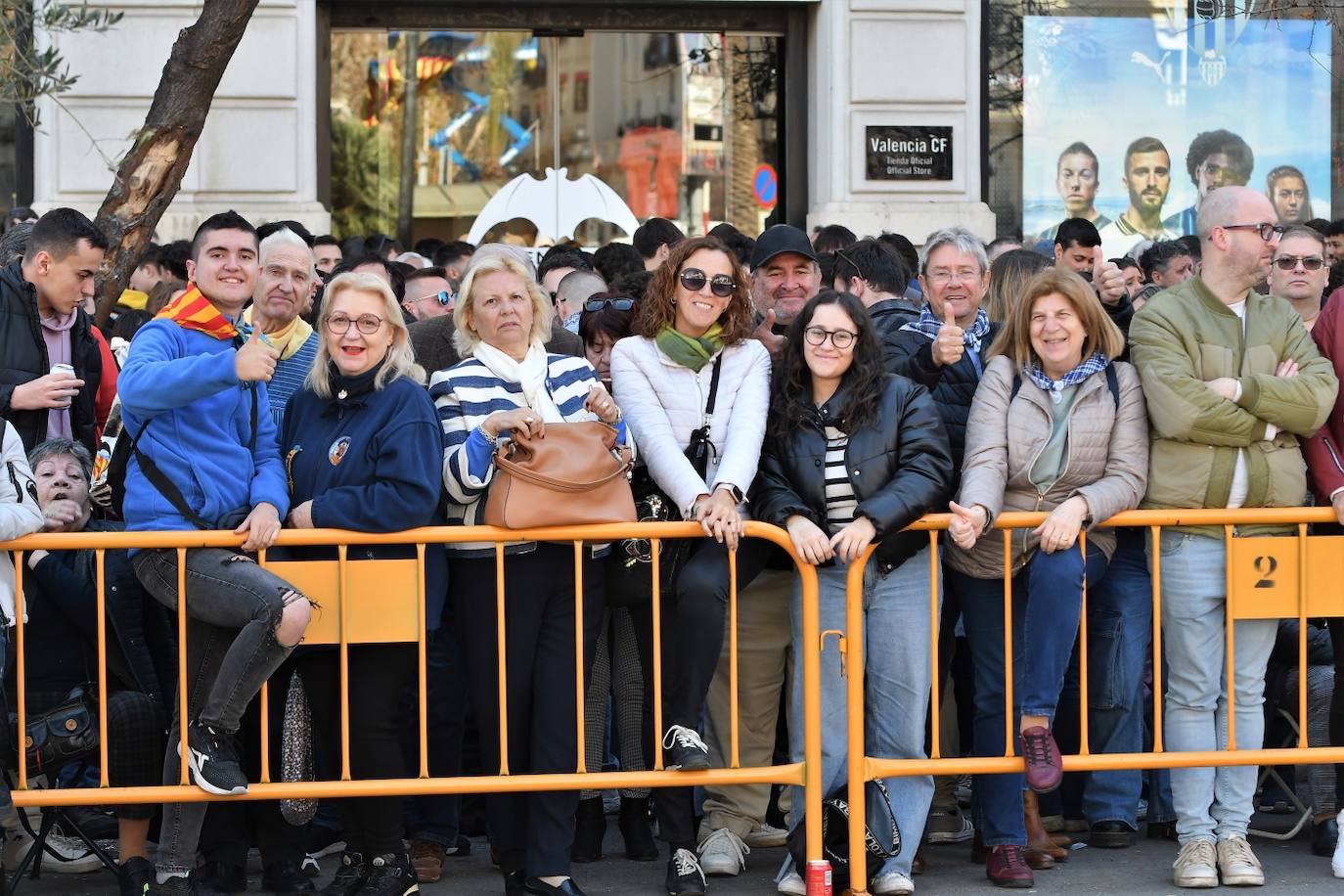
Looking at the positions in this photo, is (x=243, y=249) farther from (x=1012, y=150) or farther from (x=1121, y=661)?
(x=1012, y=150)

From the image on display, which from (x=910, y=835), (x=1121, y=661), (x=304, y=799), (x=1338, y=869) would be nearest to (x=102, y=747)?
(x=304, y=799)

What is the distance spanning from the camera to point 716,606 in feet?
20.2

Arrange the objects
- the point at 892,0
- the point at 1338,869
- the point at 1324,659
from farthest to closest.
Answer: the point at 892,0 → the point at 1324,659 → the point at 1338,869

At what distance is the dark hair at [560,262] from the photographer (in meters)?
9.52

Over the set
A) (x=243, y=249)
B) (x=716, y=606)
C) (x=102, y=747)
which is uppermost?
(x=243, y=249)

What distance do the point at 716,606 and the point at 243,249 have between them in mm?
2076

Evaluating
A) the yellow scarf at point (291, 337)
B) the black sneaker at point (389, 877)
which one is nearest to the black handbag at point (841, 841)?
the black sneaker at point (389, 877)

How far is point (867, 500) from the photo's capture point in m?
6.18

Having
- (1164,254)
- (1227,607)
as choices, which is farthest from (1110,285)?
(1164,254)

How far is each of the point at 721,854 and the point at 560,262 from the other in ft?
12.7

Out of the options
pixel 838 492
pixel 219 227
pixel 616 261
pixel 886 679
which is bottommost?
pixel 886 679

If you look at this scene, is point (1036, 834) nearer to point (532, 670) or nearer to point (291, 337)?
point (532, 670)

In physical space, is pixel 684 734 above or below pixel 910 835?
above

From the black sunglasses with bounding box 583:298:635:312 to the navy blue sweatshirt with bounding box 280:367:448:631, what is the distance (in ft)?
4.34
